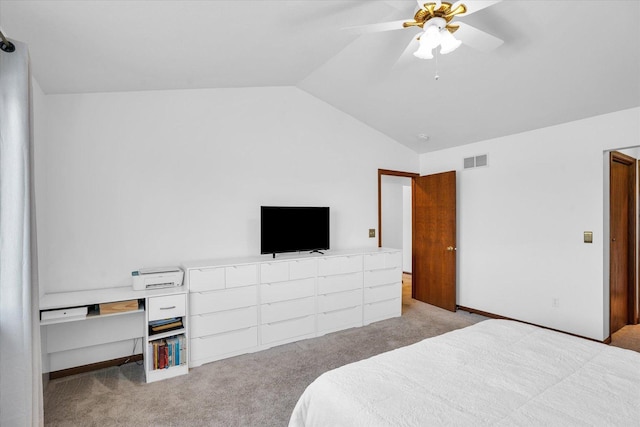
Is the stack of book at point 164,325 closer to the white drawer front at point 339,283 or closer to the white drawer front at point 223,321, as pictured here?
the white drawer front at point 223,321

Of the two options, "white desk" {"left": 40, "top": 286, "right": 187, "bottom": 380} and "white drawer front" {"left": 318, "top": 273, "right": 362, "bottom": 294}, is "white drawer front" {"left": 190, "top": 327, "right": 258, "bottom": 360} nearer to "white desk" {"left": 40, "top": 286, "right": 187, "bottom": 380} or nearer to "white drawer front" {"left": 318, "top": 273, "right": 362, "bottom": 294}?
"white desk" {"left": 40, "top": 286, "right": 187, "bottom": 380}

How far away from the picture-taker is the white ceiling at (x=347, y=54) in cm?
200

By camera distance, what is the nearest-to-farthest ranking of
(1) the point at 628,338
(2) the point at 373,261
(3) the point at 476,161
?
(1) the point at 628,338, (2) the point at 373,261, (3) the point at 476,161

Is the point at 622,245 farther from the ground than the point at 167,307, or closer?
farther from the ground

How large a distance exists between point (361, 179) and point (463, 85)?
1.69 meters

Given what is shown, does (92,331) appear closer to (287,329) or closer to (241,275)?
(241,275)

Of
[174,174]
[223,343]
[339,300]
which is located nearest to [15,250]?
[174,174]

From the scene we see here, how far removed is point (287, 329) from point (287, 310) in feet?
0.66

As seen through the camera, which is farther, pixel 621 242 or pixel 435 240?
Result: pixel 435 240

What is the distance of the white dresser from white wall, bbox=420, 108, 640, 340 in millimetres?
1191

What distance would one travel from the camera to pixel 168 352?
2666 mm

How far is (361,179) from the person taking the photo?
443cm

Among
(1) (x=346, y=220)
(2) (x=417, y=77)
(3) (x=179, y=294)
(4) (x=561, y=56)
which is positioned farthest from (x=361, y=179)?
(3) (x=179, y=294)

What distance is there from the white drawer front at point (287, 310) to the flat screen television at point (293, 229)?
545 mm
